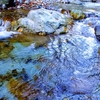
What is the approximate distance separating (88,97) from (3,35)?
4.24 m

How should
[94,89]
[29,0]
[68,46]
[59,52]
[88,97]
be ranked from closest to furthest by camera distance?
[88,97], [94,89], [59,52], [68,46], [29,0]

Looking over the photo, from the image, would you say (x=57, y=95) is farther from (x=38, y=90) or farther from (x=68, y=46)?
(x=68, y=46)

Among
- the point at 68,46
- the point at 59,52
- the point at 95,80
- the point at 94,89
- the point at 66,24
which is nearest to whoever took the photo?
the point at 94,89

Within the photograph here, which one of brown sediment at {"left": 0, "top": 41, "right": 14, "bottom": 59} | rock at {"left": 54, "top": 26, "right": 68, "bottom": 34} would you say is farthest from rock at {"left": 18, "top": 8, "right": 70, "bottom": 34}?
brown sediment at {"left": 0, "top": 41, "right": 14, "bottom": 59}

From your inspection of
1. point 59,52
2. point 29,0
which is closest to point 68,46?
point 59,52

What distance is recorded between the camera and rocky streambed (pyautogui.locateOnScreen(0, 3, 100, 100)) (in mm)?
4098

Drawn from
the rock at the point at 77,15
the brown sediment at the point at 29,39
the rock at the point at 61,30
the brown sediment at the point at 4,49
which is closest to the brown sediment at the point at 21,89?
the brown sediment at the point at 4,49

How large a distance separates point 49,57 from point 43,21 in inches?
102

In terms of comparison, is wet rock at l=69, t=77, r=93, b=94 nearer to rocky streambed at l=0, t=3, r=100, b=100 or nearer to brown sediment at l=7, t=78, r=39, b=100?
rocky streambed at l=0, t=3, r=100, b=100

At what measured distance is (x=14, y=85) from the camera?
4180 mm

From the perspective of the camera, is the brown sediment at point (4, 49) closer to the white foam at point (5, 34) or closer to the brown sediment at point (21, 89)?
the white foam at point (5, 34)

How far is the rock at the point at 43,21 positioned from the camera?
755 cm

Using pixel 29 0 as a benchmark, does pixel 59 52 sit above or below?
below

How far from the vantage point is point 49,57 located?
561cm
